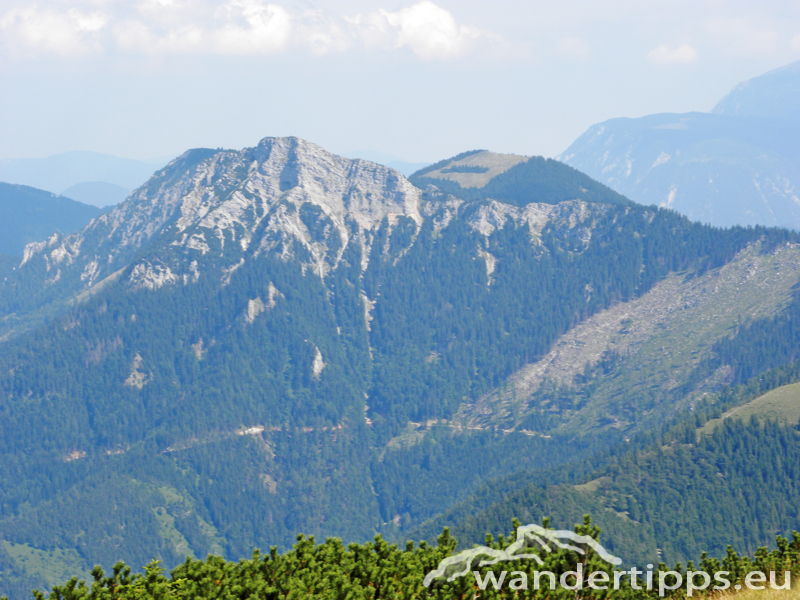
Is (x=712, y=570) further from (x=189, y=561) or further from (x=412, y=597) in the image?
(x=189, y=561)

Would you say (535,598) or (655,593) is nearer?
(535,598)

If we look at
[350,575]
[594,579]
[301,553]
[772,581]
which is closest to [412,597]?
[350,575]

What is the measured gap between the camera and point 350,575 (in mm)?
54156

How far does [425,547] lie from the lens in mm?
58656

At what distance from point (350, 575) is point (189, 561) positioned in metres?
11.8

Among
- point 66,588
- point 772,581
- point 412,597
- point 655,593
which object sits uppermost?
point 66,588

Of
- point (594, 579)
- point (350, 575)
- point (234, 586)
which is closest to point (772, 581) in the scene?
point (594, 579)

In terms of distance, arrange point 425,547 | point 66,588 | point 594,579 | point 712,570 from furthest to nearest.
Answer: point 712,570
point 425,547
point 594,579
point 66,588

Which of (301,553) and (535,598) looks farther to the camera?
(301,553)

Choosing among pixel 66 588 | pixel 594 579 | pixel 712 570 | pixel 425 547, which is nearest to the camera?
pixel 66 588

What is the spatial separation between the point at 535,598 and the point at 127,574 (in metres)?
29.0

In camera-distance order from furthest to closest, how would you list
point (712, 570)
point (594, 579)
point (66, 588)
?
point (712, 570) → point (594, 579) → point (66, 588)

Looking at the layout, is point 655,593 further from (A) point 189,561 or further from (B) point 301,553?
(A) point 189,561

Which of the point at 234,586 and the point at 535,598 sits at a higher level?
the point at 234,586
